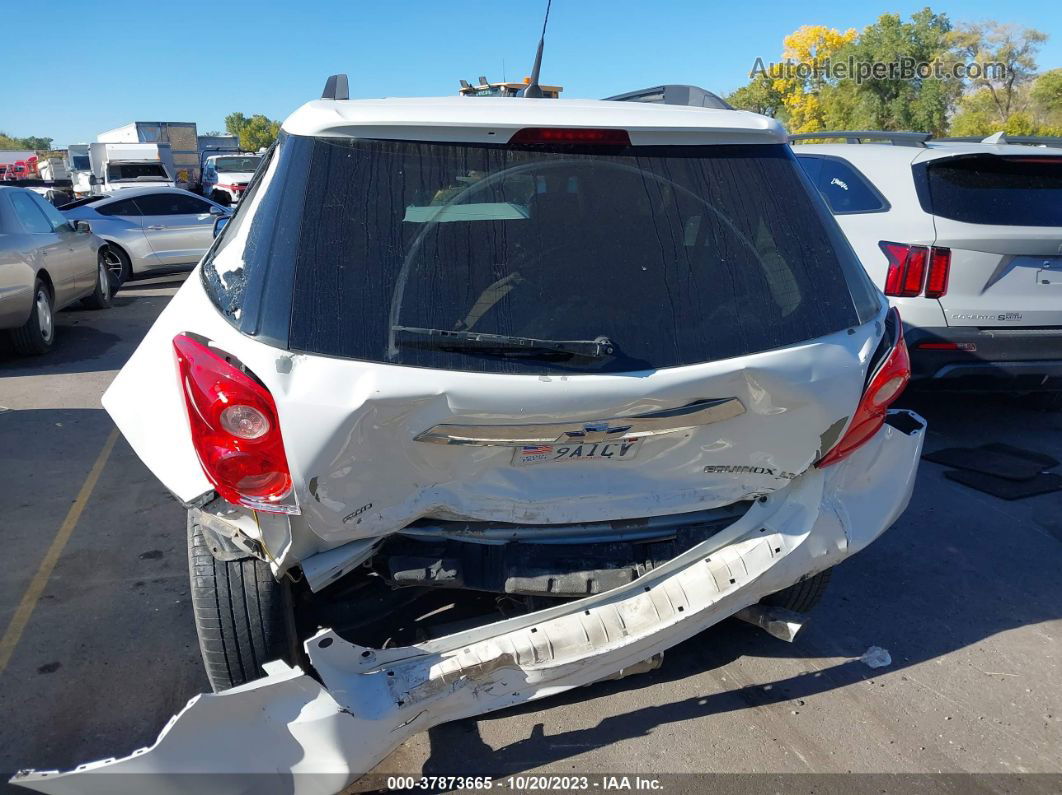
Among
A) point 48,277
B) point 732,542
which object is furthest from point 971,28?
point 732,542

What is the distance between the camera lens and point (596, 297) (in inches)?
97.7

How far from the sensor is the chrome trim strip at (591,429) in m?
2.34

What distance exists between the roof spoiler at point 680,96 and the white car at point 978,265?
1.93 meters

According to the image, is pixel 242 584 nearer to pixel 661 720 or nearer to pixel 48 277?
pixel 661 720

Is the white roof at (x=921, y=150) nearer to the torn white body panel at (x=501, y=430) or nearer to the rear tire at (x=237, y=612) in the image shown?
the torn white body panel at (x=501, y=430)

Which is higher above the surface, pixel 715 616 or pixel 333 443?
pixel 333 443

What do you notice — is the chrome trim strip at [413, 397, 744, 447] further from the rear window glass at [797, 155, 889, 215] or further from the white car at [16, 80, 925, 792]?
the rear window glass at [797, 155, 889, 215]

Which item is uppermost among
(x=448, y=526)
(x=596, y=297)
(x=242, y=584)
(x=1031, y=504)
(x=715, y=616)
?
(x=596, y=297)

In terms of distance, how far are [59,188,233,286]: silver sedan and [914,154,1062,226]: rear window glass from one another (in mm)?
10521

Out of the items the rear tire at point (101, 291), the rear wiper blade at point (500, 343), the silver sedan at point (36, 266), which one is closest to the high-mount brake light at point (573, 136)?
the rear wiper blade at point (500, 343)

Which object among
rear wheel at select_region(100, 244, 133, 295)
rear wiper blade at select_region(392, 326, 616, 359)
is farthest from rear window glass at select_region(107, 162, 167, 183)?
rear wiper blade at select_region(392, 326, 616, 359)

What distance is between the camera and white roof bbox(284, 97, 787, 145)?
8.15ft

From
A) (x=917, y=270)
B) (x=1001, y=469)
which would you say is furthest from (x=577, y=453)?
(x=1001, y=469)

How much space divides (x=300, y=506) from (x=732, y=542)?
1.28 metres
